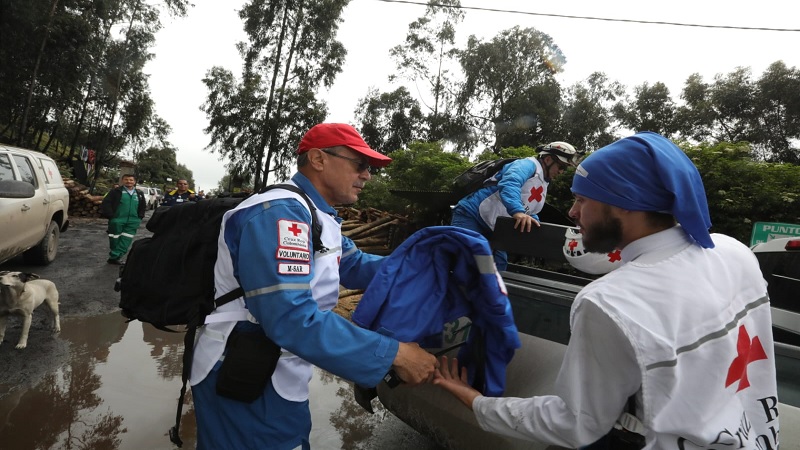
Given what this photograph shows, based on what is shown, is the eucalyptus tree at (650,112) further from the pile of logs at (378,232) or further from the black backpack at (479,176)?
the black backpack at (479,176)

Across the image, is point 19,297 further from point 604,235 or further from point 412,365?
point 604,235

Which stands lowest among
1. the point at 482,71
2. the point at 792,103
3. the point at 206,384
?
the point at 206,384

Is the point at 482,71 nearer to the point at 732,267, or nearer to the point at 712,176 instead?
the point at 712,176

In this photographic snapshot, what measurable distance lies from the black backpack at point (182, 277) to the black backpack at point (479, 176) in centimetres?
271

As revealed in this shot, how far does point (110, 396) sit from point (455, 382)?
10.3ft

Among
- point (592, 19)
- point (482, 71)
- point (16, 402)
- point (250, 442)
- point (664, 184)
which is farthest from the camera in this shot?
point (482, 71)

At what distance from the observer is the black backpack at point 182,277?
1.63 m

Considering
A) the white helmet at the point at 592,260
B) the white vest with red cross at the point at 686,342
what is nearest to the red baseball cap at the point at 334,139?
the white vest with red cross at the point at 686,342

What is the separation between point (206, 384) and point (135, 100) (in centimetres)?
3793

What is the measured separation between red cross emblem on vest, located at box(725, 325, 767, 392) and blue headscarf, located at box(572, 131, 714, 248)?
0.25 metres

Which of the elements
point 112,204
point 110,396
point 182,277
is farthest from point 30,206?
point 182,277

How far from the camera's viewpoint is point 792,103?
2228 cm

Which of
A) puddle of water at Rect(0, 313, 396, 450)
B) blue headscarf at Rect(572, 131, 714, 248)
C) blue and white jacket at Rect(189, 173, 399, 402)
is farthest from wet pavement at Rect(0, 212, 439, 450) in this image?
blue headscarf at Rect(572, 131, 714, 248)

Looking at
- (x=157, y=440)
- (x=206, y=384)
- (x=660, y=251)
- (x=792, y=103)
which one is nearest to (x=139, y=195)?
(x=157, y=440)
